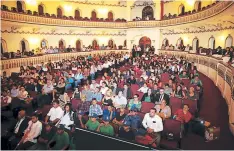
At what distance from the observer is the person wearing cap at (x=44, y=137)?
19.4 feet

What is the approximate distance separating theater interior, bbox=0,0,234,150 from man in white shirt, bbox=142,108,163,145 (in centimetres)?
3

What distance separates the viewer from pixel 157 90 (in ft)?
27.9

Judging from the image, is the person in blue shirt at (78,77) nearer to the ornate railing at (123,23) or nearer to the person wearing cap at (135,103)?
the person wearing cap at (135,103)

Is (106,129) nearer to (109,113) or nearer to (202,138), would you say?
(109,113)

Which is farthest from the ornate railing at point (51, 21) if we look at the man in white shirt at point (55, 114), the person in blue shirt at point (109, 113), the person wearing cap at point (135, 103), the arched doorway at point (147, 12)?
the person wearing cap at point (135, 103)

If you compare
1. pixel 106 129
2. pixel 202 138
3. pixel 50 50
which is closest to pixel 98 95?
pixel 106 129

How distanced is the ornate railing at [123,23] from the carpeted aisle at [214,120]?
466cm

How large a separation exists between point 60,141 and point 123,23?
26236 millimetres

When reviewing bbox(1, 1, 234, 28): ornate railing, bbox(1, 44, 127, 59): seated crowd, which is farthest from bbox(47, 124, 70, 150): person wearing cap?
bbox(1, 44, 127, 59): seated crowd

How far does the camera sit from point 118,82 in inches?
416

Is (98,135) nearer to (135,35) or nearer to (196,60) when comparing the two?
(196,60)

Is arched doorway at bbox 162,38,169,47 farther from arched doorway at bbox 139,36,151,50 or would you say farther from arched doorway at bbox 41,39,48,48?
arched doorway at bbox 41,39,48,48

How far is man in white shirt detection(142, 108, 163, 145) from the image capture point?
213 inches

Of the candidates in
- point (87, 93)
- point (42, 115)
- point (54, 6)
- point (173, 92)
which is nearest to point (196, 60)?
point (173, 92)
